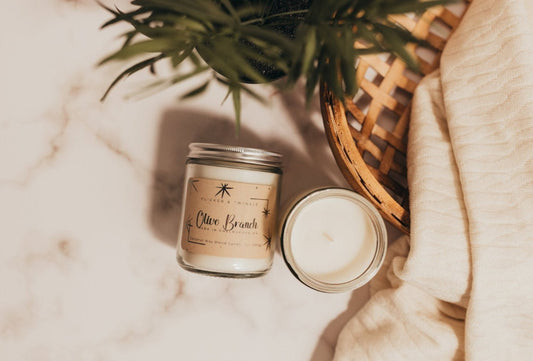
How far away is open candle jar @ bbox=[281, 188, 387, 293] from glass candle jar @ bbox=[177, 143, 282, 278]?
0.03m

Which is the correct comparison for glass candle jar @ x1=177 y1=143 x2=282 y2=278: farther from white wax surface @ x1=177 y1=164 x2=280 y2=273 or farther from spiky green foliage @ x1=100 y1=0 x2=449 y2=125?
spiky green foliage @ x1=100 y1=0 x2=449 y2=125

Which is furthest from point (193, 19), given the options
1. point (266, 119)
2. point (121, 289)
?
point (121, 289)

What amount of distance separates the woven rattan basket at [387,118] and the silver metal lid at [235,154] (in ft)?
0.23

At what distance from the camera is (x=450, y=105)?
1.49 ft

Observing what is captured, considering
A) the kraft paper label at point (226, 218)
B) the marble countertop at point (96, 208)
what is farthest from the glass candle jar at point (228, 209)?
the marble countertop at point (96, 208)

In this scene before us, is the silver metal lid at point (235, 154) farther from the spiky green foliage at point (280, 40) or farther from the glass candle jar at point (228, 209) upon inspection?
the spiky green foliage at point (280, 40)

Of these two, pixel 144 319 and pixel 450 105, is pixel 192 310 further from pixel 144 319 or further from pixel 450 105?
pixel 450 105

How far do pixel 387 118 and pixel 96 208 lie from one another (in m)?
0.37

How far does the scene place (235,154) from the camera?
42 cm

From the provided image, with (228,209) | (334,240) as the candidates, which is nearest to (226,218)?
(228,209)

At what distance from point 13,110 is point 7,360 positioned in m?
0.30

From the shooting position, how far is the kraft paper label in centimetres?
42

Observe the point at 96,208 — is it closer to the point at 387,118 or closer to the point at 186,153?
the point at 186,153

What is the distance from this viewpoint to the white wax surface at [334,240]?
46 cm
